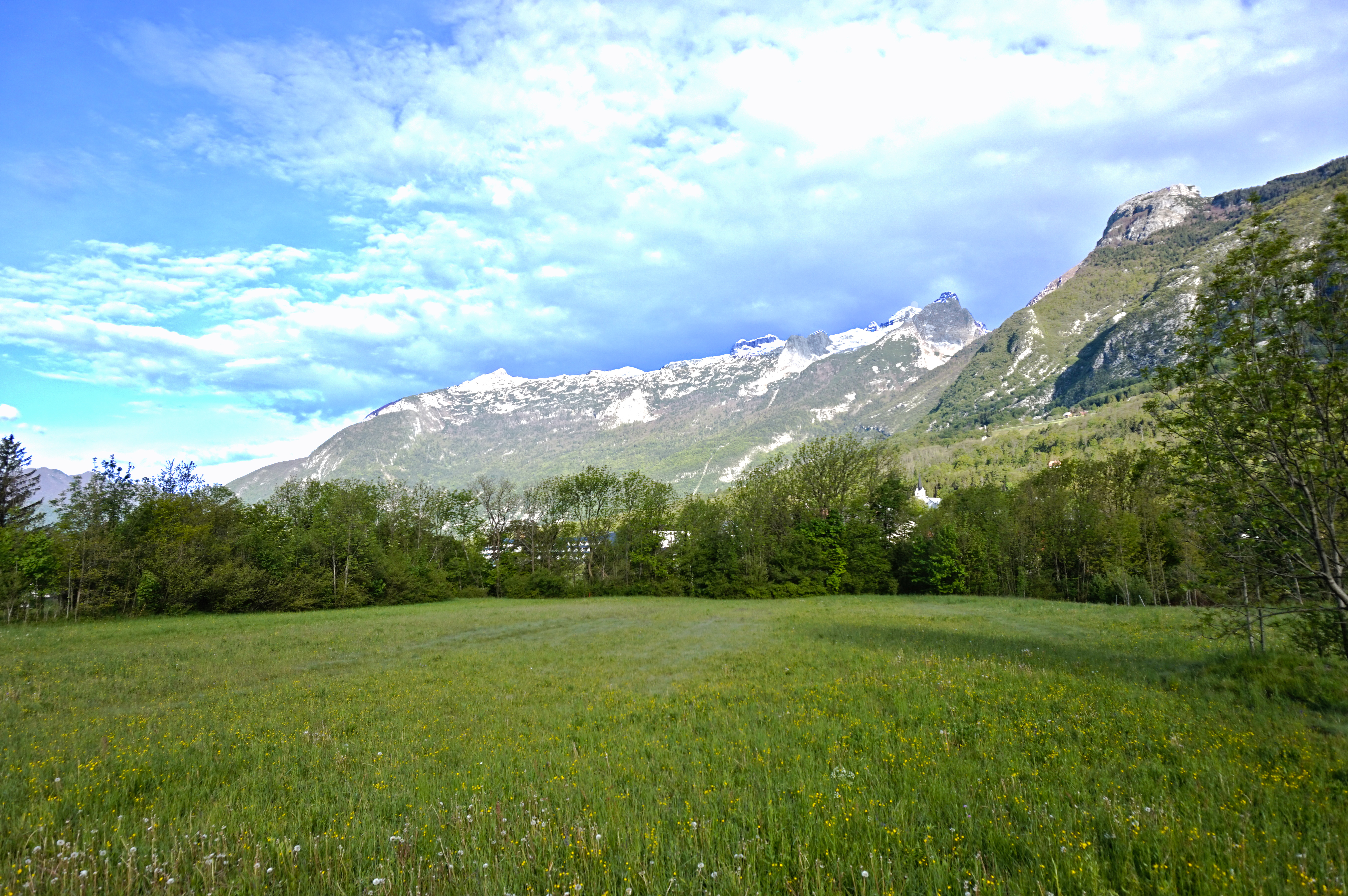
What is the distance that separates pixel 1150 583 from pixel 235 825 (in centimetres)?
6826

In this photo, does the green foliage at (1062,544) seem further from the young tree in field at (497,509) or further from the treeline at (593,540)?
the young tree in field at (497,509)

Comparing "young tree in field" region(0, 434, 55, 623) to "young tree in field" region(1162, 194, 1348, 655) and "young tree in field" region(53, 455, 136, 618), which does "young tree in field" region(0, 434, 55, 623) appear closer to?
"young tree in field" region(53, 455, 136, 618)

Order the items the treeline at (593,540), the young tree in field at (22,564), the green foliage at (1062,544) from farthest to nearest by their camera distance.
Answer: the green foliage at (1062,544) < the treeline at (593,540) < the young tree in field at (22,564)

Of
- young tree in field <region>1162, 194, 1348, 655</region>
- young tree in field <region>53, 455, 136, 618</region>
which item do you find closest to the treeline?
young tree in field <region>53, 455, 136, 618</region>

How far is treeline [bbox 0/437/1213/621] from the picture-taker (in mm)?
44500

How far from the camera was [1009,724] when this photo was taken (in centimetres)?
995

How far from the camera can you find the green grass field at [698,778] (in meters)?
5.14

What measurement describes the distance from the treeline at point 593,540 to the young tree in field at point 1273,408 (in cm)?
4033

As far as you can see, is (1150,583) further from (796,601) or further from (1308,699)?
(1308,699)

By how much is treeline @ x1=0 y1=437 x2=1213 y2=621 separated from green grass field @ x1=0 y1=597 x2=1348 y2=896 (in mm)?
33525

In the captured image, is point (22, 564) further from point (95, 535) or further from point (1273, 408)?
point (1273, 408)

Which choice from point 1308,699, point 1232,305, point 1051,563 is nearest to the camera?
point 1308,699

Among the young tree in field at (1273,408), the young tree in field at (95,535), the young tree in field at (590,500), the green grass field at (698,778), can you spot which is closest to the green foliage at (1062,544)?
the young tree in field at (590,500)

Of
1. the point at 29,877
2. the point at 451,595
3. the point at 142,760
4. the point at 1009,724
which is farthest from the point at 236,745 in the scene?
the point at 451,595
